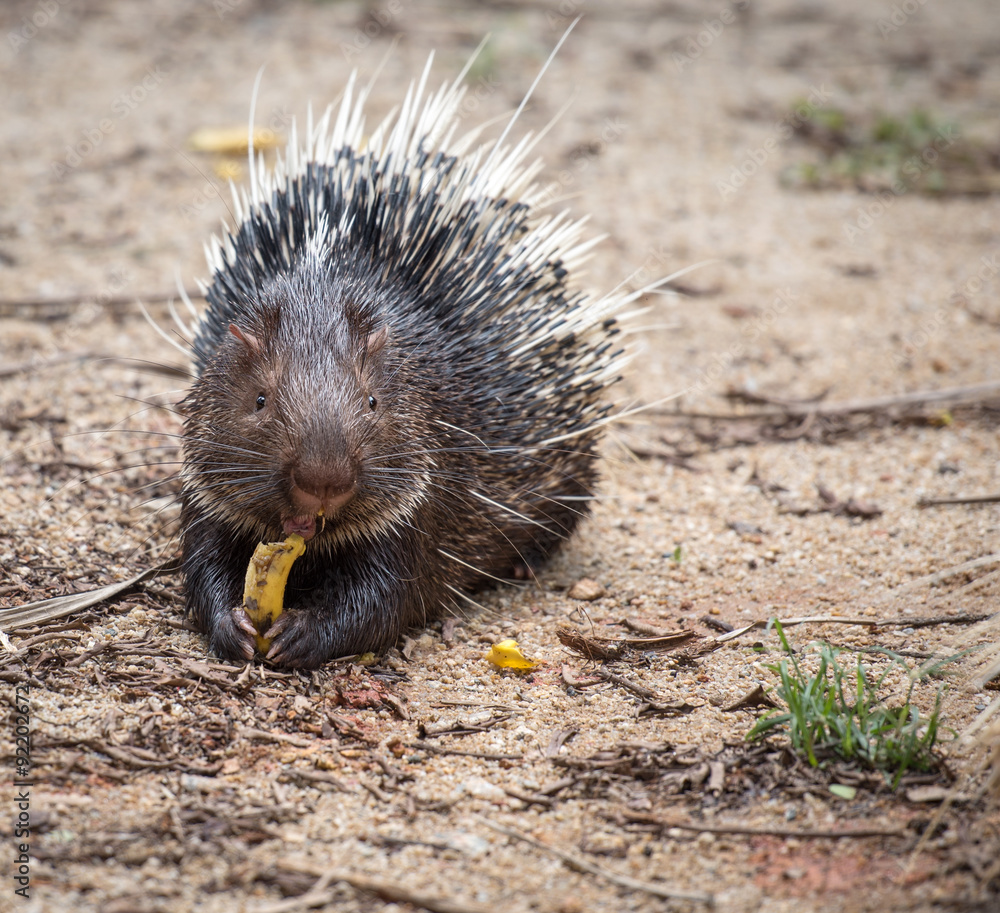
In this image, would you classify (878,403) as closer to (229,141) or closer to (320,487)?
(320,487)

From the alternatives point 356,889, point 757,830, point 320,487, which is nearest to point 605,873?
point 757,830

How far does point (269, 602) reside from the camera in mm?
4672

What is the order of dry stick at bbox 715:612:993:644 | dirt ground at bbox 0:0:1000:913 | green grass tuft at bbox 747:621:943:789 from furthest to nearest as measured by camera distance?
dry stick at bbox 715:612:993:644 < green grass tuft at bbox 747:621:943:789 < dirt ground at bbox 0:0:1000:913

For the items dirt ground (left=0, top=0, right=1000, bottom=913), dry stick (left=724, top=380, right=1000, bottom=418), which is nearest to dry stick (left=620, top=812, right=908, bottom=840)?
dirt ground (left=0, top=0, right=1000, bottom=913)

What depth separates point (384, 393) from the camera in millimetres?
4684

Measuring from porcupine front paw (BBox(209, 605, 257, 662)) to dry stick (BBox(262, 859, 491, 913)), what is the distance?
1.42 m

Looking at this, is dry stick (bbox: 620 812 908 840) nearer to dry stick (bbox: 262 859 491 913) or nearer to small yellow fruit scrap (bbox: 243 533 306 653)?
dry stick (bbox: 262 859 491 913)

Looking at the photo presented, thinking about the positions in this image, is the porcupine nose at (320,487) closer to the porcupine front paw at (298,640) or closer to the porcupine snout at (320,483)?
the porcupine snout at (320,483)

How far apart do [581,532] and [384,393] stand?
2.18m

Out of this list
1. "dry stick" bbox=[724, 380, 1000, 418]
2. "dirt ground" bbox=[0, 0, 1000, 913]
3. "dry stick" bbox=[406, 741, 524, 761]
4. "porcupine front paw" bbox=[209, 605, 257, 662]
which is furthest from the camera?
"dry stick" bbox=[724, 380, 1000, 418]

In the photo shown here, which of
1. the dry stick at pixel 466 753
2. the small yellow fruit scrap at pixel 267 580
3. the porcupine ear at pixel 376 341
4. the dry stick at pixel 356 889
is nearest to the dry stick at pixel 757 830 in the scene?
the dry stick at pixel 466 753

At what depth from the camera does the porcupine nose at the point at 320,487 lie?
13.4 ft

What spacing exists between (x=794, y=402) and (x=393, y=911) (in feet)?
18.4

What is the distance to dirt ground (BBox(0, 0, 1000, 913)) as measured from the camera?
11.2 feet
